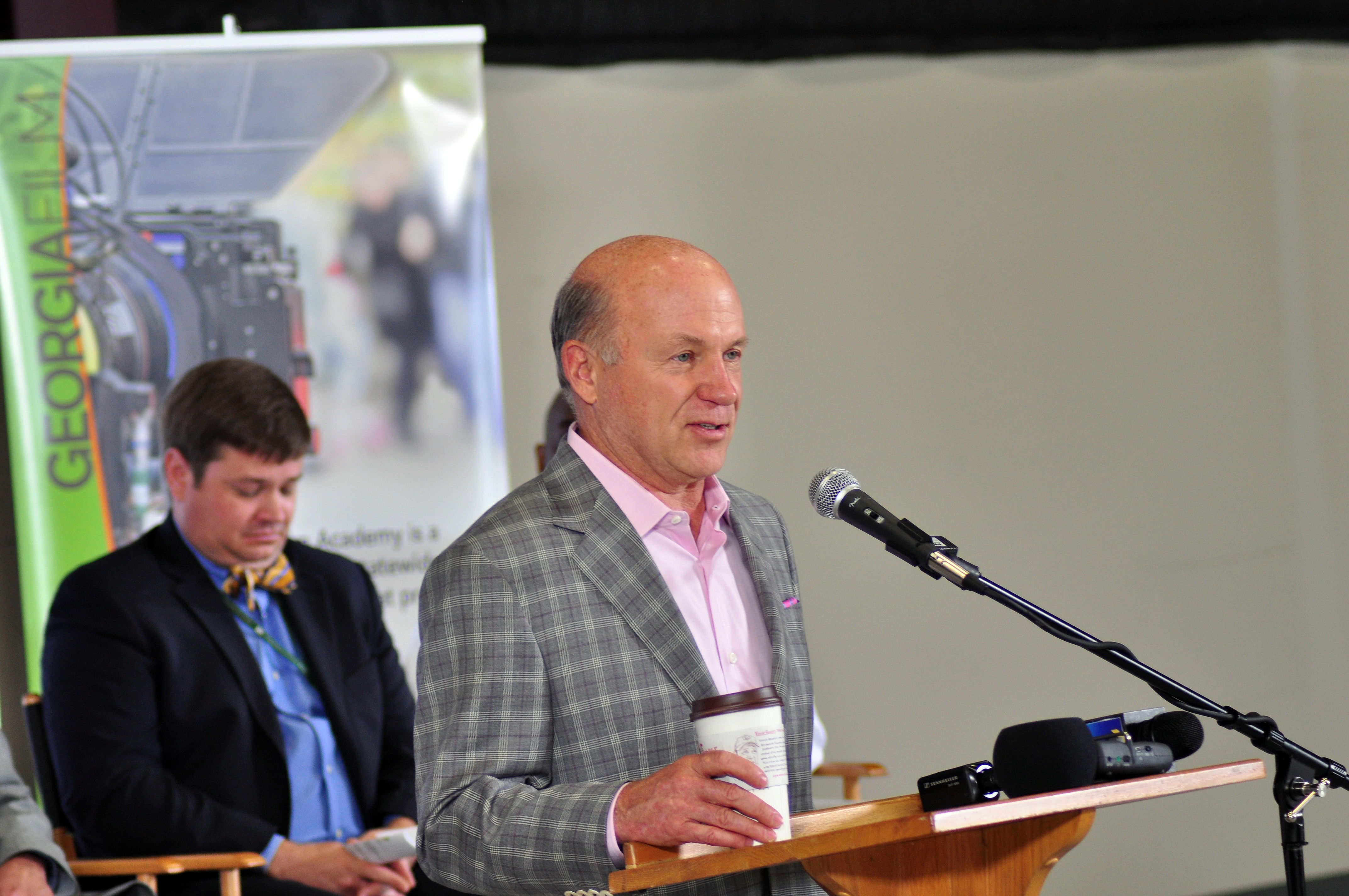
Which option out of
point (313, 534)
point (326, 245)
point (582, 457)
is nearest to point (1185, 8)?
point (326, 245)

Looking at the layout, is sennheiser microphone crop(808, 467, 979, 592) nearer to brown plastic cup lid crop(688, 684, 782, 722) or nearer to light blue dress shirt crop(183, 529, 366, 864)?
brown plastic cup lid crop(688, 684, 782, 722)

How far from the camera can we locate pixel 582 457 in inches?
70.1

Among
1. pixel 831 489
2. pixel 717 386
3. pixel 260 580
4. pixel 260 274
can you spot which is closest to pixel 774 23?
pixel 260 274

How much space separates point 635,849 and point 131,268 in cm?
269

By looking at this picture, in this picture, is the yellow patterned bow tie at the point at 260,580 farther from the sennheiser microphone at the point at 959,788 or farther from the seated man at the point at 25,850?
the sennheiser microphone at the point at 959,788

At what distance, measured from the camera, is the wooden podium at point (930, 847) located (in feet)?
3.81

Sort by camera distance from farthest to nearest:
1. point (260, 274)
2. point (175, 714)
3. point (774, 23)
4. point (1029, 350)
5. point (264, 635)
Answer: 1. point (1029, 350)
2. point (774, 23)
3. point (260, 274)
4. point (264, 635)
5. point (175, 714)

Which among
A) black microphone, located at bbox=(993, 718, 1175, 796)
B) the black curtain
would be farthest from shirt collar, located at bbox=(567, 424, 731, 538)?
the black curtain

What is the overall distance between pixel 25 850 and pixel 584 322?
170 centimetres

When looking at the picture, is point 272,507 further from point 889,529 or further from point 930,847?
point 930,847

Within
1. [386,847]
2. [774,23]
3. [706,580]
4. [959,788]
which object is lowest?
[386,847]

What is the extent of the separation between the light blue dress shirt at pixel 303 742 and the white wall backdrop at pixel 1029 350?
135 centimetres

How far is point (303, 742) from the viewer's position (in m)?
3.12

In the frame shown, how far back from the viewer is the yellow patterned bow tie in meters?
3.18
